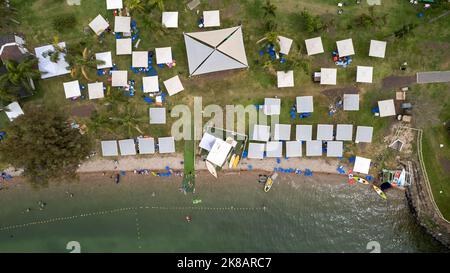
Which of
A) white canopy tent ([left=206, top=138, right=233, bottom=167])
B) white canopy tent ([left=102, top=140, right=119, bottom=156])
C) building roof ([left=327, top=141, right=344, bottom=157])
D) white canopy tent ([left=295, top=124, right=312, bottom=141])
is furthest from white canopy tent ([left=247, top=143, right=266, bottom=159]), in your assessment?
white canopy tent ([left=102, top=140, right=119, bottom=156])

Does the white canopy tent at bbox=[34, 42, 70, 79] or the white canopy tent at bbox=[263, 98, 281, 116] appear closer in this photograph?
the white canopy tent at bbox=[34, 42, 70, 79]

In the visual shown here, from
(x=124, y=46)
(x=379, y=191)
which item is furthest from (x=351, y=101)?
(x=124, y=46)

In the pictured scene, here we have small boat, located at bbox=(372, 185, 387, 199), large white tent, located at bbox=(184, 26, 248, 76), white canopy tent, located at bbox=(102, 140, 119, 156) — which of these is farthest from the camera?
small boat, located at bbox=(372, 185, 387, 199)

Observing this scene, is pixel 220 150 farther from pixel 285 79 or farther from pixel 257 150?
pixel 285 79

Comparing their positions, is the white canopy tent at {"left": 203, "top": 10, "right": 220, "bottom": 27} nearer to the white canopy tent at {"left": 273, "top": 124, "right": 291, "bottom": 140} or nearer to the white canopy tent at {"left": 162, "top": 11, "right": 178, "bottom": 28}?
the white canopy tent at {"left": 162, "top": 11, "right": 178, "bottom": 28}

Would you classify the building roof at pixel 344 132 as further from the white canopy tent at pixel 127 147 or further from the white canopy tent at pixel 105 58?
the white canopy tent at pixel 105 58

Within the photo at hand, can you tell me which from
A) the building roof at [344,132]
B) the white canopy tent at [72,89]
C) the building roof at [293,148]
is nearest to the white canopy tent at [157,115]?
the white canopy tent at [72,89]
